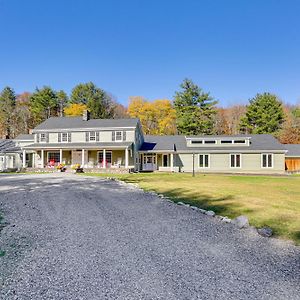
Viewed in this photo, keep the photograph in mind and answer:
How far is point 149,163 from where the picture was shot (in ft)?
110

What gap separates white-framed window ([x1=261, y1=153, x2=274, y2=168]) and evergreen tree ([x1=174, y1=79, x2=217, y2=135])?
16.5 metres

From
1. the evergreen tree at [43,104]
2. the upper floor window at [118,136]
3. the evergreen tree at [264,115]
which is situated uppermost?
the evergreen tree at [43,104]

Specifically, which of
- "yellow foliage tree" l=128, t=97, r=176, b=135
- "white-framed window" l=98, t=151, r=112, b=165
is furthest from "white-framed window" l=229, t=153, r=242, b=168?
"yellow foliage tree" l=128, t=97, r=176, b=135

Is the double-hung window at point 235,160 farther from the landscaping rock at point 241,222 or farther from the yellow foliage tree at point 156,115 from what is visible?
the landscaping rock at point 241,222

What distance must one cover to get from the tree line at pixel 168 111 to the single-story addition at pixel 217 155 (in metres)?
13.7

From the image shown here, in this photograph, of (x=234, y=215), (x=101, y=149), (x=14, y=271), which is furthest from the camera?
(x=101, y=149)

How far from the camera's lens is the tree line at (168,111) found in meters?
47.2

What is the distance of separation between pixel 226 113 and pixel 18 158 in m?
40.1

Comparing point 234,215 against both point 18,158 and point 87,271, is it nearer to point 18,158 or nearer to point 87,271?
point 87,271

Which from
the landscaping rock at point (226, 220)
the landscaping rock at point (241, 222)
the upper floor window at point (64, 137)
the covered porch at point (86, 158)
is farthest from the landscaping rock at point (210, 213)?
the upper floor window at point (64, 137)

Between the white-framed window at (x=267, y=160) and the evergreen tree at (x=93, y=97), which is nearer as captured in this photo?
the white-framed window at (x=267, y=160)

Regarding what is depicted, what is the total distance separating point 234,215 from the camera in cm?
790

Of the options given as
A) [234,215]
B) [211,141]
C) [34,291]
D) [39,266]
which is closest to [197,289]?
[34,291]

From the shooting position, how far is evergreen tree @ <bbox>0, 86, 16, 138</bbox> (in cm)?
5385
